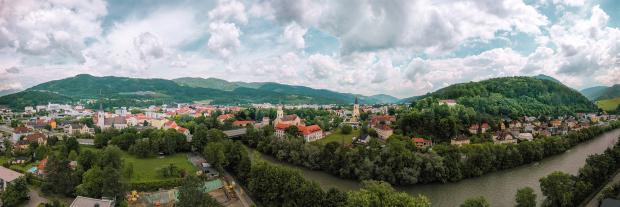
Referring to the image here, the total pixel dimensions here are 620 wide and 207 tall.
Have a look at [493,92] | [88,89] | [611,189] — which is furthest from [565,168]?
[88,89]

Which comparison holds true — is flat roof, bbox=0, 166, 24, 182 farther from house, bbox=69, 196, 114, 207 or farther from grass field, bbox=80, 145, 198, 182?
house, bbox=69, 196, 114, 207

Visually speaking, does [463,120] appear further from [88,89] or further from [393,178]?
[88,89]

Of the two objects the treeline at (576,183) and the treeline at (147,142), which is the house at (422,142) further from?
the treeline at (147,142)

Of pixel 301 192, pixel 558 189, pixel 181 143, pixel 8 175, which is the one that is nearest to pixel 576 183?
pixel 558 189

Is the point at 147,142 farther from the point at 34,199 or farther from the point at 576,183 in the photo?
the point at 576,183

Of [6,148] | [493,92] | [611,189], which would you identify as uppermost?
[493,92]

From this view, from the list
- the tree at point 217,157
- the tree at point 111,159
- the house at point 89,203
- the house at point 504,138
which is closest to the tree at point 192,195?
the house at point 89,203
